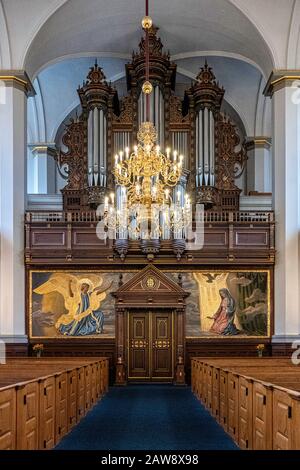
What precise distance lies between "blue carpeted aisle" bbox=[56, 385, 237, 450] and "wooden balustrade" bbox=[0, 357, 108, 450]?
9.4 inches

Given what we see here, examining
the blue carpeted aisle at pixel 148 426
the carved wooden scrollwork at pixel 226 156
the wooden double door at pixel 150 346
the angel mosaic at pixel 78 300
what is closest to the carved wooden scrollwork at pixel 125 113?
the carved wooden scrollwork at pixel 226 156

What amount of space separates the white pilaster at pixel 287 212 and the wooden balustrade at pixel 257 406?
579cm

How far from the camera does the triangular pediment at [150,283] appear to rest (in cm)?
1889

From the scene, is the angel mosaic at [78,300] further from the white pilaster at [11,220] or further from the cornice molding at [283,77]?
the cornice molding at [283,77]

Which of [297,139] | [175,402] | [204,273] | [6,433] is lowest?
[175,402]

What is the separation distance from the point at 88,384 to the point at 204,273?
6.65 metres

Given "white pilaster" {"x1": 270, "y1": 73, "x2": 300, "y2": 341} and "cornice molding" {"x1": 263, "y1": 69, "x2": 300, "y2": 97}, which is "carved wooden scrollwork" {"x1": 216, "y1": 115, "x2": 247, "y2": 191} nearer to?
"white pilaster" {"x1": 270, "y1": 73, "x2": 300, "y2": 341}

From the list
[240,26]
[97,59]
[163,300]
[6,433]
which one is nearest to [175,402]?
[163,300]

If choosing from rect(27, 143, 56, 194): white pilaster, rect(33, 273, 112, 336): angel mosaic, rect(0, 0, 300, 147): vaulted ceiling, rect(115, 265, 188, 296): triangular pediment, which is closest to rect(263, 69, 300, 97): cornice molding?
rect(0, 0, 300, 147): vaulted ceiling

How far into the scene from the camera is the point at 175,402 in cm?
1448

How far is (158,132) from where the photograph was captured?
800 inches

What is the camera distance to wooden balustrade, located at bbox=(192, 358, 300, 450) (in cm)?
666

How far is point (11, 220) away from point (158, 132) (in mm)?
5262

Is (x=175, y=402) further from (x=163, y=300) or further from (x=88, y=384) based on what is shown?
(x=163, y=300)
